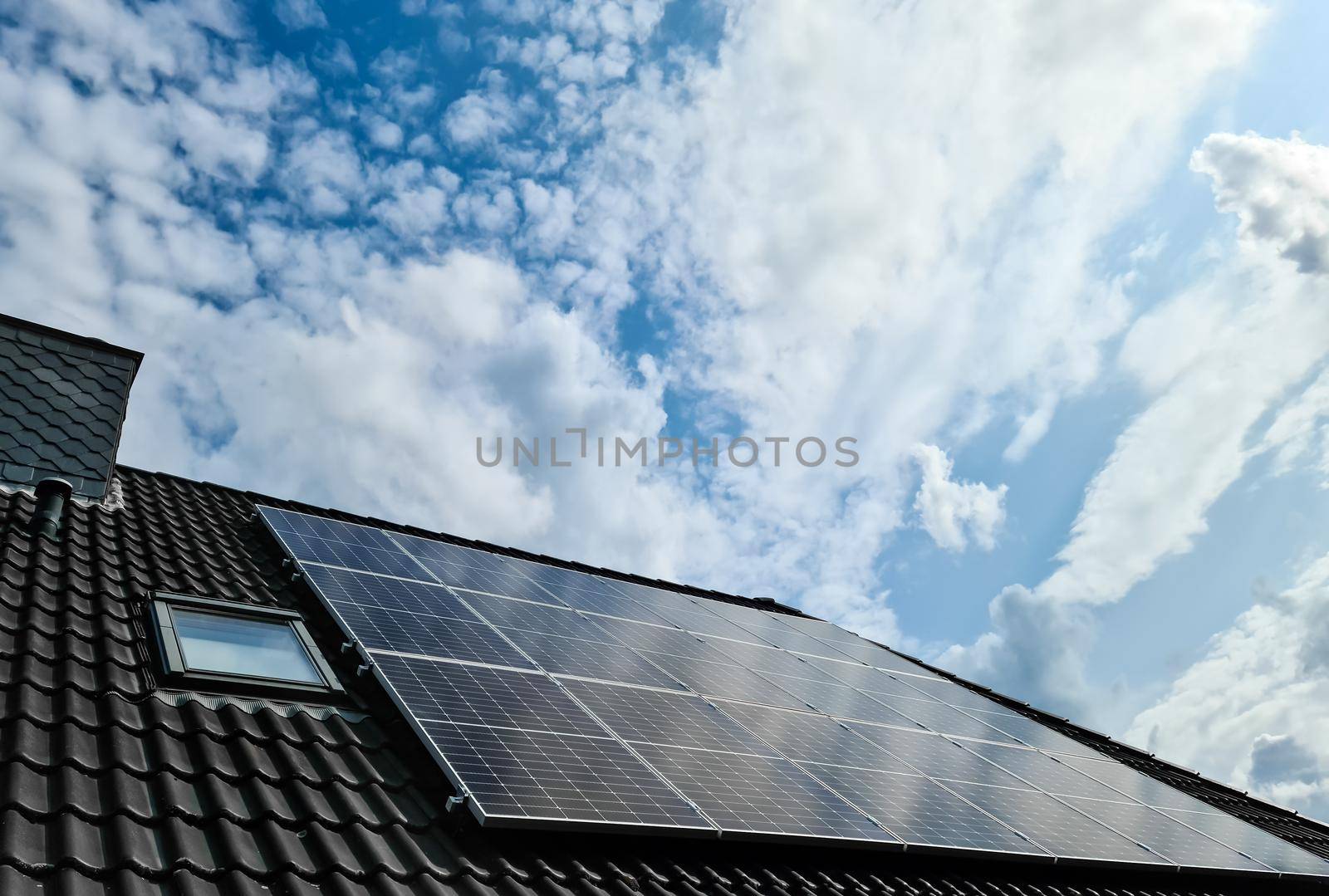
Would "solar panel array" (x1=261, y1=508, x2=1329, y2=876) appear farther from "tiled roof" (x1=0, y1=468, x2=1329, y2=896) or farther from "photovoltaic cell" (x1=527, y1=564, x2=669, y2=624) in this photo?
"tiled roof" (x1=0, y1=468, x2=1329, y2=896)

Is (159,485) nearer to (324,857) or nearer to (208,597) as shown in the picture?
(208,597)

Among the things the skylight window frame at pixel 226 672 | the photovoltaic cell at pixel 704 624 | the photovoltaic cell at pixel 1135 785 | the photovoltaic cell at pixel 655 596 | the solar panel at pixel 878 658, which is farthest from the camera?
the solar panel at pixel 878 658

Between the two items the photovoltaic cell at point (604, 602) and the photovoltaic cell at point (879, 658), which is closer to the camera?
the photovoltaic cell at point (604, 602)

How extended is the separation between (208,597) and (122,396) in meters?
5.06

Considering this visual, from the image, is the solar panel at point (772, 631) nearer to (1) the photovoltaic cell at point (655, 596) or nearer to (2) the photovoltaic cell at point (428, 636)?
(1) the photovoltaic cell at point (655, 596)

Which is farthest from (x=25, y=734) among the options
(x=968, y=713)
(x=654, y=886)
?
(x=968, y=713)

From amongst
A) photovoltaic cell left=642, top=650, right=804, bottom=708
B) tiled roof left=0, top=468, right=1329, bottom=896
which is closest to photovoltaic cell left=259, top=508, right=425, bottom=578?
tiled roof left=0, top=468, right=1329, bottom=896

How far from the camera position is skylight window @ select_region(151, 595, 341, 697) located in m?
6.23

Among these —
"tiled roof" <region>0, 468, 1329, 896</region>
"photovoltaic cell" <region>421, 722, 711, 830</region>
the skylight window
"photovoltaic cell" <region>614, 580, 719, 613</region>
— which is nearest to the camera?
"tiled roof" <region>0, 468, 1329, 896</region>

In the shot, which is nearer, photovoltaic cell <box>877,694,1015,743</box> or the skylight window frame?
the skylight window frame

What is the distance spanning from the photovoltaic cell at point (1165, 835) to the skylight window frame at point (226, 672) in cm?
785

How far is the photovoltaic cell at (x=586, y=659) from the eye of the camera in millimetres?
8172

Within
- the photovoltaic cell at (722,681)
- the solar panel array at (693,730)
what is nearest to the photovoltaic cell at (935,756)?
the solar panel array at (693,730)

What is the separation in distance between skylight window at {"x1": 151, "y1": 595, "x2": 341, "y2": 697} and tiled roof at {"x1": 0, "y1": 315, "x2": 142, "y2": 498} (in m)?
3.44
